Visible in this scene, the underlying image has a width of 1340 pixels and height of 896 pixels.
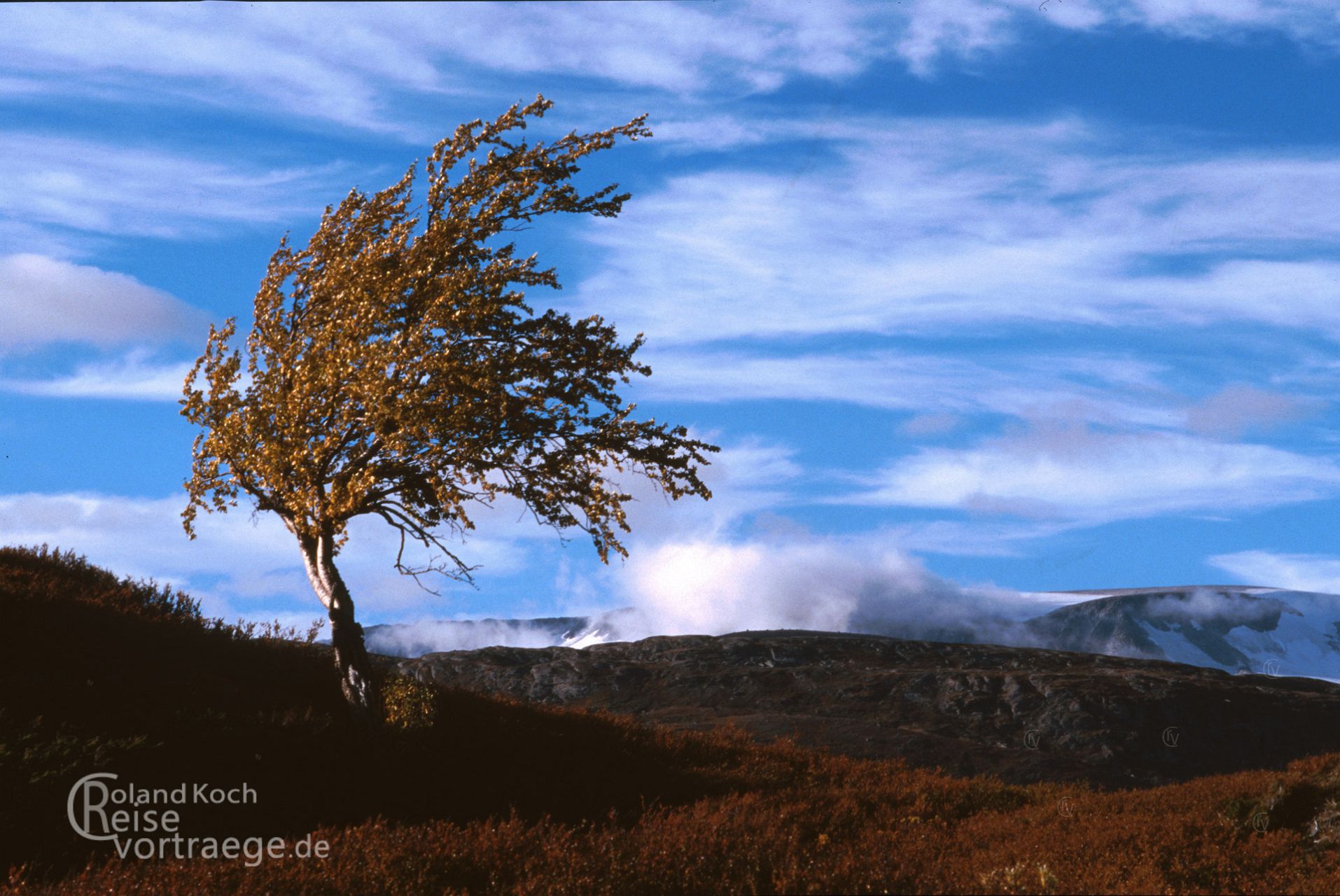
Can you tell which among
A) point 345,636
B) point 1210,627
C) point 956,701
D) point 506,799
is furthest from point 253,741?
point 1210,627

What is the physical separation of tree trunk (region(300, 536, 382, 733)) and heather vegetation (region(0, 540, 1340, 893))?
375 mm

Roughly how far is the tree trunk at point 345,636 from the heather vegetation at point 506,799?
1.23 feet

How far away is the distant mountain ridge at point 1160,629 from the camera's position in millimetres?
115375

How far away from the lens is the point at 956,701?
2445 cm

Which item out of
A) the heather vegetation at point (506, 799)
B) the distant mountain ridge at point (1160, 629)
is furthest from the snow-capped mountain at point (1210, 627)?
Answer: the heather vegetation at point (506, 799)

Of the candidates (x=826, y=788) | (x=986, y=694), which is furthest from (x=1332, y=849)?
(x=986, y=694)

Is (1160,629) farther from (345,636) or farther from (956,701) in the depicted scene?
(345,636)

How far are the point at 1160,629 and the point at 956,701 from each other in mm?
127710

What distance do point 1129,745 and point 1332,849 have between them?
979cm

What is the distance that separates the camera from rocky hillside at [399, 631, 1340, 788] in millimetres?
21156

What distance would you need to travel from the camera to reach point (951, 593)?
479 feet

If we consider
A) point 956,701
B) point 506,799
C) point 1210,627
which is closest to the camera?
point 506,799

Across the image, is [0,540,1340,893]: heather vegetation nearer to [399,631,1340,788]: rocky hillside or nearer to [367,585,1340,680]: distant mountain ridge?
[399,631,1340,788]: rocky hillside

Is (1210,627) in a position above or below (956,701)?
below
